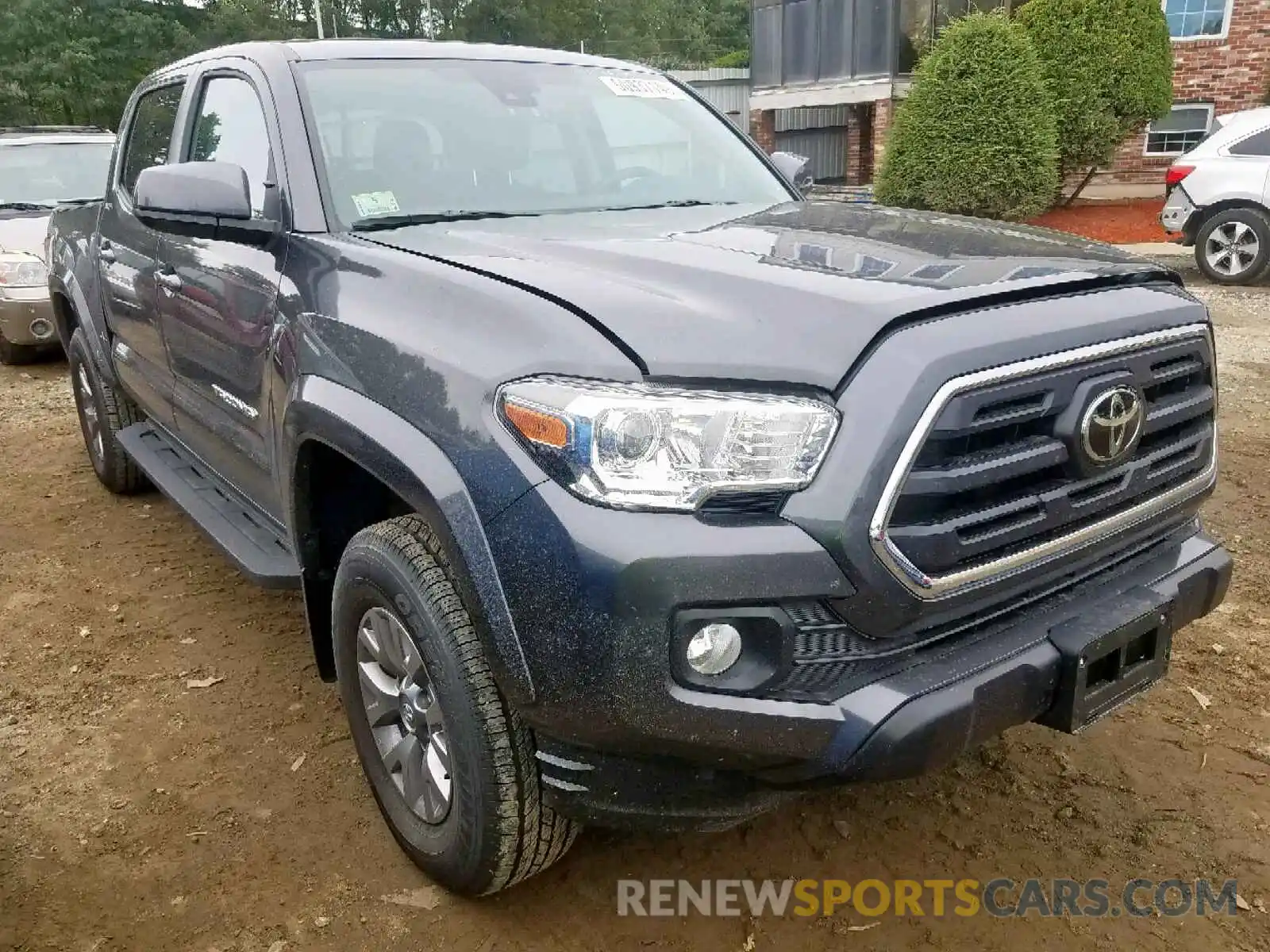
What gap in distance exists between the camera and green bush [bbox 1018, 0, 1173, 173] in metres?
14.4

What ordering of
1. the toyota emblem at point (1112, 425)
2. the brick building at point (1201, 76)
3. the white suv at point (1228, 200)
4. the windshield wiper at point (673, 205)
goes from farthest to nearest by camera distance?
the brick building at point (1201, 76)
the white suv at point (1228, 200)
the windshield wiper at point (673, 205)
the toyota emblem at point (1112, 425)

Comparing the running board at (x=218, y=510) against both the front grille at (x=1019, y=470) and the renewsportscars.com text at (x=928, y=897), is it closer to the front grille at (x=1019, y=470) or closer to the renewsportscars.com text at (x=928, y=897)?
the renewsportscars.com text at (x=928, y=897)

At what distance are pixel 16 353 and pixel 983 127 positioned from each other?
1066cm

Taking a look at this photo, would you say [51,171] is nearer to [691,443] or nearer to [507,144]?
[507,144]

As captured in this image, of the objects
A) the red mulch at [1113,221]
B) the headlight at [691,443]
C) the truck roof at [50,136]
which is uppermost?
the truck roof at [50,136]

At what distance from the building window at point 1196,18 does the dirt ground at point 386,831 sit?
52.9 feet

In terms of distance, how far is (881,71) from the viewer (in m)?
18.2

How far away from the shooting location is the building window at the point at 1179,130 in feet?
55.9

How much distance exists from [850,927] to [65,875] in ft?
6.10

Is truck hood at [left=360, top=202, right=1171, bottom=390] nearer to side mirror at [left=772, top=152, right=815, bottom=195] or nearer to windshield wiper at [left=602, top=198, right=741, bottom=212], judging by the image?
windshield wiper at [left=602, top=198, right=741, bottom=212]

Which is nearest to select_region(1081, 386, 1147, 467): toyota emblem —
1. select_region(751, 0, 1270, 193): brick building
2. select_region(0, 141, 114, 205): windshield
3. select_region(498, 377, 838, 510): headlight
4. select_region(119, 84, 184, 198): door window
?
select_region(498, 377, 838, 510): headlight

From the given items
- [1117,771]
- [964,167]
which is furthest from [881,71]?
[1117,771]

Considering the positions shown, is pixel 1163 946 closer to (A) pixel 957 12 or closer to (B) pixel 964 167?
(B) pixel 964 167

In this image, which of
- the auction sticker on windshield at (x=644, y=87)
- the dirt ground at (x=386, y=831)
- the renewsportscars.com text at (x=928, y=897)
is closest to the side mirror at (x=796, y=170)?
the auction sticker on windshield at (x=644, y=87)
